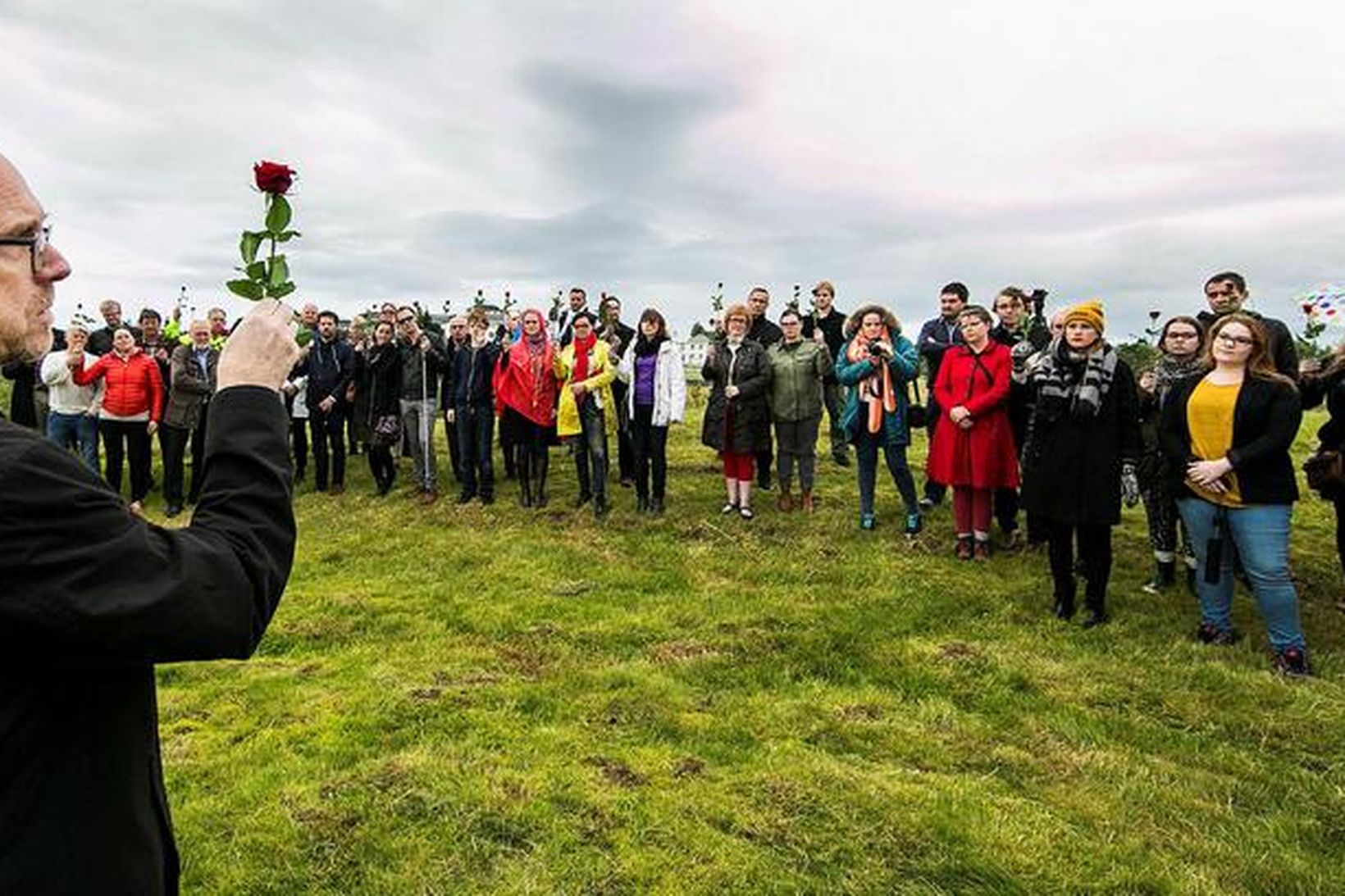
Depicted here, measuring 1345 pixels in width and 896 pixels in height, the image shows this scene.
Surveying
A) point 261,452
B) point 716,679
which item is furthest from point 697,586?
point 261,452

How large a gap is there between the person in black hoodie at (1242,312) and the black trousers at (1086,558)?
1693 mm

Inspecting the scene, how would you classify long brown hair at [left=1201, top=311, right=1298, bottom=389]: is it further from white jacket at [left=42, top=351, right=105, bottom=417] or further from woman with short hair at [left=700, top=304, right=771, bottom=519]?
white jacket at [left=42, top=351, right=105, bottom=417]

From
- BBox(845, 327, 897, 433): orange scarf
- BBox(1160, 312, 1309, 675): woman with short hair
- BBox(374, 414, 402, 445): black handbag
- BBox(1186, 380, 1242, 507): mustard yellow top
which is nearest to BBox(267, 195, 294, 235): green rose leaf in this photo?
BBox(1160, 312, 1309, 675): woman with short hair

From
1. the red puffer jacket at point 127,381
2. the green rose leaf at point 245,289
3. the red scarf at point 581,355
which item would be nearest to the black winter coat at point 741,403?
the red scarf at point 581,355

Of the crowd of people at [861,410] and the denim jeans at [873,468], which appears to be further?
the denim jeans at [873,468]

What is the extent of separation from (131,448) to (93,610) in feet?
40.0

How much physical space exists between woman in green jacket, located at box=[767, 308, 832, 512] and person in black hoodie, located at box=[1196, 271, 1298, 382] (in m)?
3.75

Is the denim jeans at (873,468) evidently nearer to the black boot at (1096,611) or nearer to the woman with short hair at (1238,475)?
the black boot at (1096,611)

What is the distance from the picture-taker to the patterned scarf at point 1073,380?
6625 millimetres

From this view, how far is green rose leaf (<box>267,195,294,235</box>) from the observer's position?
7.21ft

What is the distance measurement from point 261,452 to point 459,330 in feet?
36.0

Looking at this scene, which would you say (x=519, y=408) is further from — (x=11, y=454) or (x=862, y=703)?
(x=11, y=454)

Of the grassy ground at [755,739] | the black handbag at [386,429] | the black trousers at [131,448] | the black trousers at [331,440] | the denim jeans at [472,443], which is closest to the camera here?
the grassy ground at [755,739]

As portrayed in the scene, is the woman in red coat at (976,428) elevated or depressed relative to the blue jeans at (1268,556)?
elevated
